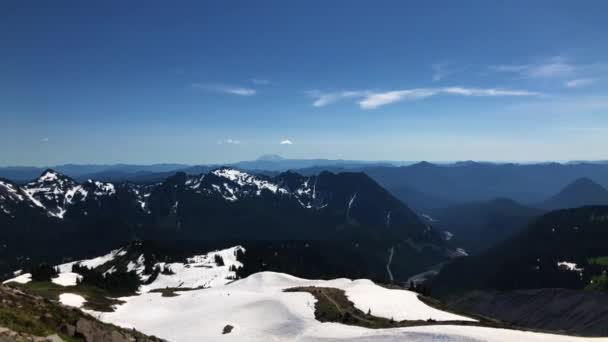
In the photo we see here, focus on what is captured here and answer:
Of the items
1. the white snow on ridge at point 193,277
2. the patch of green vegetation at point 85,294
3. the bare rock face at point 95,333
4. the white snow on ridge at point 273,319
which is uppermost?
the bare rock face at point 95,333

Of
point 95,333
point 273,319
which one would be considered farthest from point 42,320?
point 273,319

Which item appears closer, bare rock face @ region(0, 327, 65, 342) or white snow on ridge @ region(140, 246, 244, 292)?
bare rock face @ region(0, 327, 65, 342)

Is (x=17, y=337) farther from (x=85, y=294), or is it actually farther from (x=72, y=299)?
(x=85, y=294)

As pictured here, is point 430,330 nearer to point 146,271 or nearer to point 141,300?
point 141,300

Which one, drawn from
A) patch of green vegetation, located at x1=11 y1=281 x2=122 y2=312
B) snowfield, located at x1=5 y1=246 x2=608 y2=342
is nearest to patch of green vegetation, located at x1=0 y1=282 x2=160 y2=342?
snowfield, located at x1=5 y1=246 x2=608 y2=342

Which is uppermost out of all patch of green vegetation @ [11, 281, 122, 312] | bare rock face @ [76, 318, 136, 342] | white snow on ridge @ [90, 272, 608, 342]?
bare rock face @ [76, 318, 136, 342]

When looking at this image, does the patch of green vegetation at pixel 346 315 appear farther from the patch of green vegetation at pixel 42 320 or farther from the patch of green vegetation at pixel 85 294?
the patch of green vegetation at pixel 85 294

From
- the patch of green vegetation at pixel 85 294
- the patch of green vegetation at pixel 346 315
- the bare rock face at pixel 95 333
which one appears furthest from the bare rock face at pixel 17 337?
the patch of green vegetation at pixel 85 294

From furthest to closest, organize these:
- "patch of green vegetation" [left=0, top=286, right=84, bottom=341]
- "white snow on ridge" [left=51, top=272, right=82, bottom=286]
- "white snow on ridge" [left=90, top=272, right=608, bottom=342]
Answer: "white snow on ridge" [left=51, top=272, right=82, bottom=286], "white snow on ridge" [left=90, top=272, right=608, bottom=342], "patch of green vegetation" [left=0, top=286, right=84, bottom=341]

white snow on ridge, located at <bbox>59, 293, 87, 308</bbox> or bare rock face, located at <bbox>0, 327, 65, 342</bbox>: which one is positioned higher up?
bare rock face, located at <bbox>0, 327, 65, 342</bbox>

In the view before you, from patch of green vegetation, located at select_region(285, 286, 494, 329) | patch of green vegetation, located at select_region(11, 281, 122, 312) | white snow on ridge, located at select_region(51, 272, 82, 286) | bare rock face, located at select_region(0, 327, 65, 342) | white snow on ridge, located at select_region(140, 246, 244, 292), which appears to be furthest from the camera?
white snow on ridge, located at select_region(140, 246, 244, 292)

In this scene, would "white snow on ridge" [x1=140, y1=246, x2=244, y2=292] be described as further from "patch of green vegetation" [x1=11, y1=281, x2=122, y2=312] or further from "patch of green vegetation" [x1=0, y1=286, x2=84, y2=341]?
"patch of green vegetation" [x1=0, y1=286, x2=84, y2=341]
